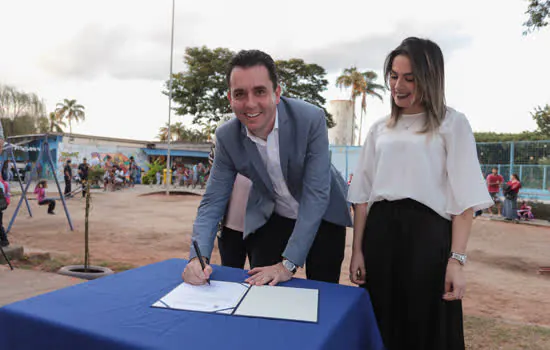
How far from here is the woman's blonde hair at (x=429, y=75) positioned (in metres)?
1.59

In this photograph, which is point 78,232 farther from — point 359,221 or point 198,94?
point 198,94

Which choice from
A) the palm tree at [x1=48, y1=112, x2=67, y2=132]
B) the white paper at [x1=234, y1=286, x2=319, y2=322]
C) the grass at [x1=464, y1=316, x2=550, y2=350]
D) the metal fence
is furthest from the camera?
the palm tree at [x1=48, y1=112, x2=67, y2=132]

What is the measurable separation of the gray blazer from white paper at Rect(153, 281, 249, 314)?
316 mm

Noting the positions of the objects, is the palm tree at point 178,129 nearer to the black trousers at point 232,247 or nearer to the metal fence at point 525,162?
the metal fence at point 525,162

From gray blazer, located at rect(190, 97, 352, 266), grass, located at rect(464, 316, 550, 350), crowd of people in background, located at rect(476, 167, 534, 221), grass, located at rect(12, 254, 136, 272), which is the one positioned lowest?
grass, located at rect(12, 254, 136, 272)

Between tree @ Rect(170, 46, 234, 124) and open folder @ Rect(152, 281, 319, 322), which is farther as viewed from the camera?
tree @ Rect(170, 46, 234, 124)

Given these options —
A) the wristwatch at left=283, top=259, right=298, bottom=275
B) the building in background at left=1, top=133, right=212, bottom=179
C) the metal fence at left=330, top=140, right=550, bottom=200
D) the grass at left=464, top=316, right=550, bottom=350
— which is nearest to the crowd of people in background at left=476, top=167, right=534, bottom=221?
the metal fence at left=330, top=140, right=550, bottom=200

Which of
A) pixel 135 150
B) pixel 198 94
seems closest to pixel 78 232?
pixel 198 94

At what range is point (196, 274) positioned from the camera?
1490 mm

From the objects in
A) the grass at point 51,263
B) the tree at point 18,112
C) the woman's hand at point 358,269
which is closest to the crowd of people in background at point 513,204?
the grass at point 51,263

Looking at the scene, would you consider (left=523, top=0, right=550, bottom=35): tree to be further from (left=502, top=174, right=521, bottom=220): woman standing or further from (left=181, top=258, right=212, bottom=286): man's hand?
(left=181, top=258, right=212, bottom=286): man's hand

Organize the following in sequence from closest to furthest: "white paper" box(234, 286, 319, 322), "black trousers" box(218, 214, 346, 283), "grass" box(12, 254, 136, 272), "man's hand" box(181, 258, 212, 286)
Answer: "white paper" box(234, 286, 319, 322) → "man's hand" box(181, 258, 212, 286) → "black trousers" box(218, 214, 346, 283) → "grass" box(12, 254, 136, 272)

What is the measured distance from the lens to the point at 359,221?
71.1 inches

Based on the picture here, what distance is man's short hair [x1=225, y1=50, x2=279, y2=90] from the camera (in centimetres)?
157
